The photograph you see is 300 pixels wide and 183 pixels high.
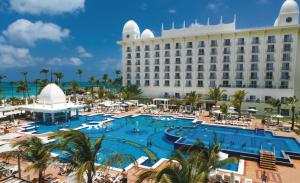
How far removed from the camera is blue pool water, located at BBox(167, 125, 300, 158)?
20672mm

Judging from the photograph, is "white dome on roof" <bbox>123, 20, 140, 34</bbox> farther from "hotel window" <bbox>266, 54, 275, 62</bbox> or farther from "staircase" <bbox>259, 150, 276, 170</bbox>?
"staircase" <bbox>259, 150, 276, 170</bbox>

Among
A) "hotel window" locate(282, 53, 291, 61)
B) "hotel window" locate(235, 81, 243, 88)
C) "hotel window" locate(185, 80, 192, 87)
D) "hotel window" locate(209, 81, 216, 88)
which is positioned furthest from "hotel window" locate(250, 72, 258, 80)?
"hotel window" locate(185, 80, 192, 87)

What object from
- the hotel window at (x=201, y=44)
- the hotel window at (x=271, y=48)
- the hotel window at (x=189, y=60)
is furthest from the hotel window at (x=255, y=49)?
the hotel window at (x=189, y=60)

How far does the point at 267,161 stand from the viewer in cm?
1593

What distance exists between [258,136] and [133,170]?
17.4 meters

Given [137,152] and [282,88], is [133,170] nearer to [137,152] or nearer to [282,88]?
[137,152]

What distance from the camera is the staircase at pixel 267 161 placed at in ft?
50.6

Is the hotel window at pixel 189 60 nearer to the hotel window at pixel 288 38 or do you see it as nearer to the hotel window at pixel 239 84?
the hotel window at pixel 239 84

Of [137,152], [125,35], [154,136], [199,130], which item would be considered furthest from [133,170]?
[125,35]

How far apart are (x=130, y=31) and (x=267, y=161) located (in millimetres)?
46564

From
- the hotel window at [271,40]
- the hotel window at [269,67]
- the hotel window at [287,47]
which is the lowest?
the hotel window at [269,67]

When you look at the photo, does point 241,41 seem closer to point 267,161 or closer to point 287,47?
point 287,47

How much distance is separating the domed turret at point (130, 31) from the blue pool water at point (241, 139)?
113 feet

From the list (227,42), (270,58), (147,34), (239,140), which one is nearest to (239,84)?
(270,58)
